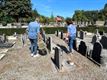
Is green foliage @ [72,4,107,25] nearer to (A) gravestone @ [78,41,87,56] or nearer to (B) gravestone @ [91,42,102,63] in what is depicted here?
(A) gravestone @ [78,41,87,56]

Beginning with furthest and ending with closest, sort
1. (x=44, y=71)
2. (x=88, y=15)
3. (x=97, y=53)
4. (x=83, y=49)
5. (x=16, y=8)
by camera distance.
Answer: (x=88, y=15) < (x=16, y=8) < (x=83, y=49) < (x=97, y=53) < (x=44, y=71)

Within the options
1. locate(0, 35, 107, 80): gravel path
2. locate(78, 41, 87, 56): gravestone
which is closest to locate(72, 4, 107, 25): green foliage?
locate(78, 41, 87, 56): gravestone

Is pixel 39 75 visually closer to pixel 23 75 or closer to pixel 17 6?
pixel 23 75

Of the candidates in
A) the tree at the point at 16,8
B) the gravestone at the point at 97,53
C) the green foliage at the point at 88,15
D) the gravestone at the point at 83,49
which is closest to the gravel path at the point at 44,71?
the gravestone at the point at 97,53

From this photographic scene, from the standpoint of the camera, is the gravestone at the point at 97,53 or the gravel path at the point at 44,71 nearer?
the gravel path at the point at 44,71

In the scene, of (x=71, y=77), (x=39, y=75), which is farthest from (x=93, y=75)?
(x=39, y=75)

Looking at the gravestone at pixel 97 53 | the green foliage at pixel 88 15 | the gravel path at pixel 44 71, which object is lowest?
the green foliage at pixel 88 15

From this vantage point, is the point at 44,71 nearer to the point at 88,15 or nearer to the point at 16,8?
the point at 16,8

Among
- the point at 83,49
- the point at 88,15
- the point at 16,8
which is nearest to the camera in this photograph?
the point at 83,49

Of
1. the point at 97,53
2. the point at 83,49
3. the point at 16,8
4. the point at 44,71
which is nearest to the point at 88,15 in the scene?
the point at 16,8

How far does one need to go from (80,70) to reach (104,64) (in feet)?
5.08

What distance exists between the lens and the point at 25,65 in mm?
12914

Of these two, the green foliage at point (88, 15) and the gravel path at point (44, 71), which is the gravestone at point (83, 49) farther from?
the green foliage at point (88, 15)

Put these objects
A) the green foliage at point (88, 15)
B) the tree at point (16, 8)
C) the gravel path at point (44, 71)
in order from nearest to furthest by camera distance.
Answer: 1. the gravel path at point (44, 71)
2. the tree at point (16, 8)
3. the green foliage at point (88, 15)
